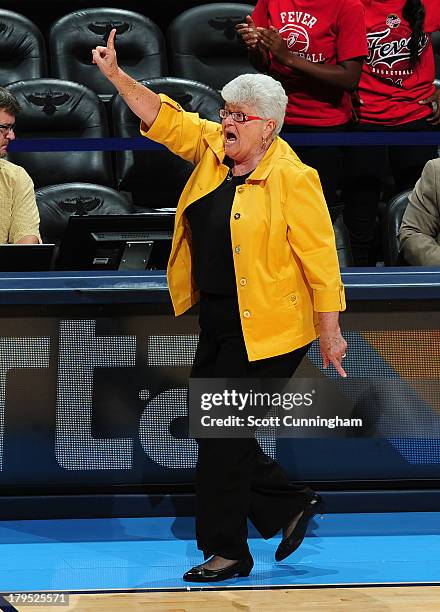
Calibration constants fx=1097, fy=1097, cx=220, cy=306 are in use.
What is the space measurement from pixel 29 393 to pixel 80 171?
7.88 ft

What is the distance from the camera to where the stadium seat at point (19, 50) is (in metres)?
6.44

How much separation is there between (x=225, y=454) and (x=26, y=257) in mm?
1168

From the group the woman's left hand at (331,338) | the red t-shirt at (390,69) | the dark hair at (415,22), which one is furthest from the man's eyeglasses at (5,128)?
the dark hair at (415,22)

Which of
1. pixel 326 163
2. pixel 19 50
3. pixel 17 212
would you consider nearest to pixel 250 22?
pixel 326 163

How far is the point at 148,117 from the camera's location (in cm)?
317

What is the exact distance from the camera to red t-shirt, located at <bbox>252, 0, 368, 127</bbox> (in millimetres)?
4793

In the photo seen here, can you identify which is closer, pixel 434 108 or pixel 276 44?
pixel 276 44

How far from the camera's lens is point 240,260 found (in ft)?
10.00

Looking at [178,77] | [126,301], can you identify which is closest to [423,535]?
[126,301]

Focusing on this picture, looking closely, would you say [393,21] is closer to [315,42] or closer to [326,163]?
[315,42]

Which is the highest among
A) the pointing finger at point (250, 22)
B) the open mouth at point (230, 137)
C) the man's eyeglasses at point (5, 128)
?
the open mouth at point (230, 137)

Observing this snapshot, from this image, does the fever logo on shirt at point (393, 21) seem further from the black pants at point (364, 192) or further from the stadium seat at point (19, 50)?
the stadium seat at point (19, 50)

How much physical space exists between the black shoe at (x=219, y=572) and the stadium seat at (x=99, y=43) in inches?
154

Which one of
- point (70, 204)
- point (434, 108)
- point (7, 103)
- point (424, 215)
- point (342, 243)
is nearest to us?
point (424, 215)
